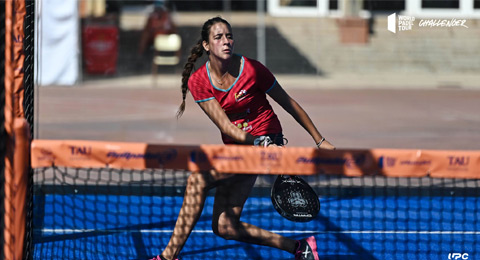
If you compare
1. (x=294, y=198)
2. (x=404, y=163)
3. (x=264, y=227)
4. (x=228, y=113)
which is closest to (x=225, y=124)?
(x=228, y=113)

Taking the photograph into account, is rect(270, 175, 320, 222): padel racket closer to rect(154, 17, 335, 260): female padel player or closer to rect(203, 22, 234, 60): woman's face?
rect(154, 17, 335, 260): female padel player

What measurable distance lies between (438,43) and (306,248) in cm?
1955

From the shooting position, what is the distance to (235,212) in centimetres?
537

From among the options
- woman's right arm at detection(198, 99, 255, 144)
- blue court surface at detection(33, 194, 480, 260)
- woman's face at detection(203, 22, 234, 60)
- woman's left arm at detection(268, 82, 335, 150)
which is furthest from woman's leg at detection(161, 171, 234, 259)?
blue court surface at detection(33, 194, 480, 260)

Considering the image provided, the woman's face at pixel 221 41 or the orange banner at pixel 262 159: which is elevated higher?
the woman's face at pixel 221 41

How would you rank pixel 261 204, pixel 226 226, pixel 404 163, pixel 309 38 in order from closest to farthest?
pixel 404 163, pixel 226 226, pixel 261 204, pixel 309 38

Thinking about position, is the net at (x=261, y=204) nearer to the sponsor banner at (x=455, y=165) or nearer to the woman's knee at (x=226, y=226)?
the sponsor banner at (x=455, y=165)

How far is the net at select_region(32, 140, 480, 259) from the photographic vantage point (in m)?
4.39

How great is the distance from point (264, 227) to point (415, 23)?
1799 centimetres

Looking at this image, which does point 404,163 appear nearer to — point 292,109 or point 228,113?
point 292,109

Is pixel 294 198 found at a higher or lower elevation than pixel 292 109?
lower

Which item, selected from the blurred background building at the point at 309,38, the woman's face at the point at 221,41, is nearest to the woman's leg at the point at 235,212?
the woman's face at the point at 221,41

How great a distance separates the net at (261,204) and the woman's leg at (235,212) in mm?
494

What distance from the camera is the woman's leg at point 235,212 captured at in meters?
5.34
